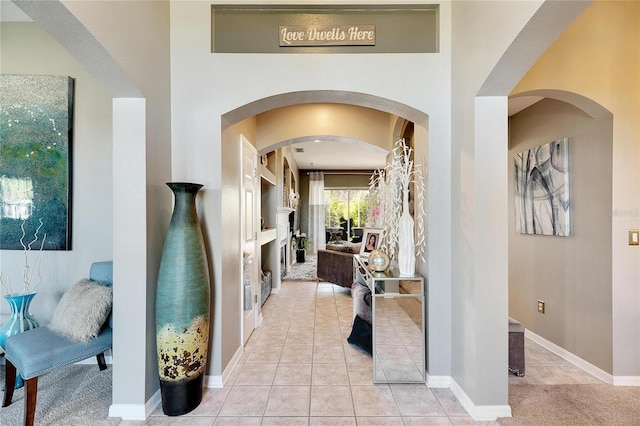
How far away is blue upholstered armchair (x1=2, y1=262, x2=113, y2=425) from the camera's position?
169 centimetres

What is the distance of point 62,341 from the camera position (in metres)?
1.85

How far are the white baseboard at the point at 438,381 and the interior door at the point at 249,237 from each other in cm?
173

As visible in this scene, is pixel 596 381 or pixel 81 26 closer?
pixel 81 26

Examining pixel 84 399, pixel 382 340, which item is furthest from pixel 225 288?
pixel 382 340

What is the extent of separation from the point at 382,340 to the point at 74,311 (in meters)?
2.28

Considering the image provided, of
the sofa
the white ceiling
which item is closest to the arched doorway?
the sofa

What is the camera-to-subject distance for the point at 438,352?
220cm

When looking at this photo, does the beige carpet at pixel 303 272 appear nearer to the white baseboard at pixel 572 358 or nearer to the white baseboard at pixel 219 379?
the white baseboard at pixel 219 379

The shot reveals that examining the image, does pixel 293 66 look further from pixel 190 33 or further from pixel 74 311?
pixel 74 311

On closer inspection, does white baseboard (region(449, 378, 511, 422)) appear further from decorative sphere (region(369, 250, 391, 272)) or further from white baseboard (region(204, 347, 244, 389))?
white baseboard (region(204, 347, 244, 389))

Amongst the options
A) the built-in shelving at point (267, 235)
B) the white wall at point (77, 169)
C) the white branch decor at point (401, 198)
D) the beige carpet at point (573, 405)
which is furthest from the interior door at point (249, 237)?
the beige carpet at point (573, 405)

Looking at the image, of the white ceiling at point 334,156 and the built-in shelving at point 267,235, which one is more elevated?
the white ceiling at point 334,156

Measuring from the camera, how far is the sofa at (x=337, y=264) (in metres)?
5.00

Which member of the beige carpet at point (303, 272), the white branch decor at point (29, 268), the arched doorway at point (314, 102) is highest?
the arched doorway at point (314, 102)
